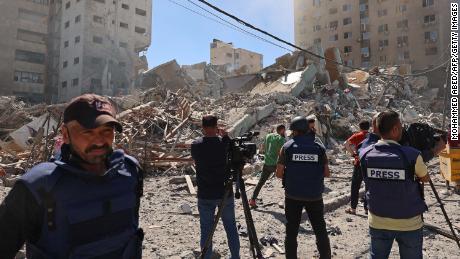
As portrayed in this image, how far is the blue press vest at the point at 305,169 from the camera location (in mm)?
3656

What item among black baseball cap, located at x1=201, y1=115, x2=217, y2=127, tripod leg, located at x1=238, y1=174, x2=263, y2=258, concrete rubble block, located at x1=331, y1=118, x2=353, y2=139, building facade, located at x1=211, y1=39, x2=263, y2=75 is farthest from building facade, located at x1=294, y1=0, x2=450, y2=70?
tripod leg, located at x1=238, y1=174, x2=263, y2=258

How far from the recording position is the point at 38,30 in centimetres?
4434

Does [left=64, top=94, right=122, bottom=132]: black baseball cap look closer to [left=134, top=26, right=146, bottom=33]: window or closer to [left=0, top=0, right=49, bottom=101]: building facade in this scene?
[left=0, top=0, right=49, bottom=101]: building facade

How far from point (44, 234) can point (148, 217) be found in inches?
197

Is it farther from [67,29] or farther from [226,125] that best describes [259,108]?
[67,29]

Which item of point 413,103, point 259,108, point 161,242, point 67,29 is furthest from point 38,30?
point 161,242

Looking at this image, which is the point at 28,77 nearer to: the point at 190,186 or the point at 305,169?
the point at 190,186

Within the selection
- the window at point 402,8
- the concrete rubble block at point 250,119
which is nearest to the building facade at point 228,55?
the window at point 402,8

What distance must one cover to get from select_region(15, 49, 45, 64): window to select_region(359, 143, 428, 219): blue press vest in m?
49.1

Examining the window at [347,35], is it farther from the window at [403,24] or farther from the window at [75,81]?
the window at [75,81]

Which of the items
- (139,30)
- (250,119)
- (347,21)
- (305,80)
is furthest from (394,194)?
(347,21)

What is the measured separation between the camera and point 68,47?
44312 mm

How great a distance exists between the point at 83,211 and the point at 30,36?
168 ft

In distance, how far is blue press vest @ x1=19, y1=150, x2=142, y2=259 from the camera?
4.57ft
